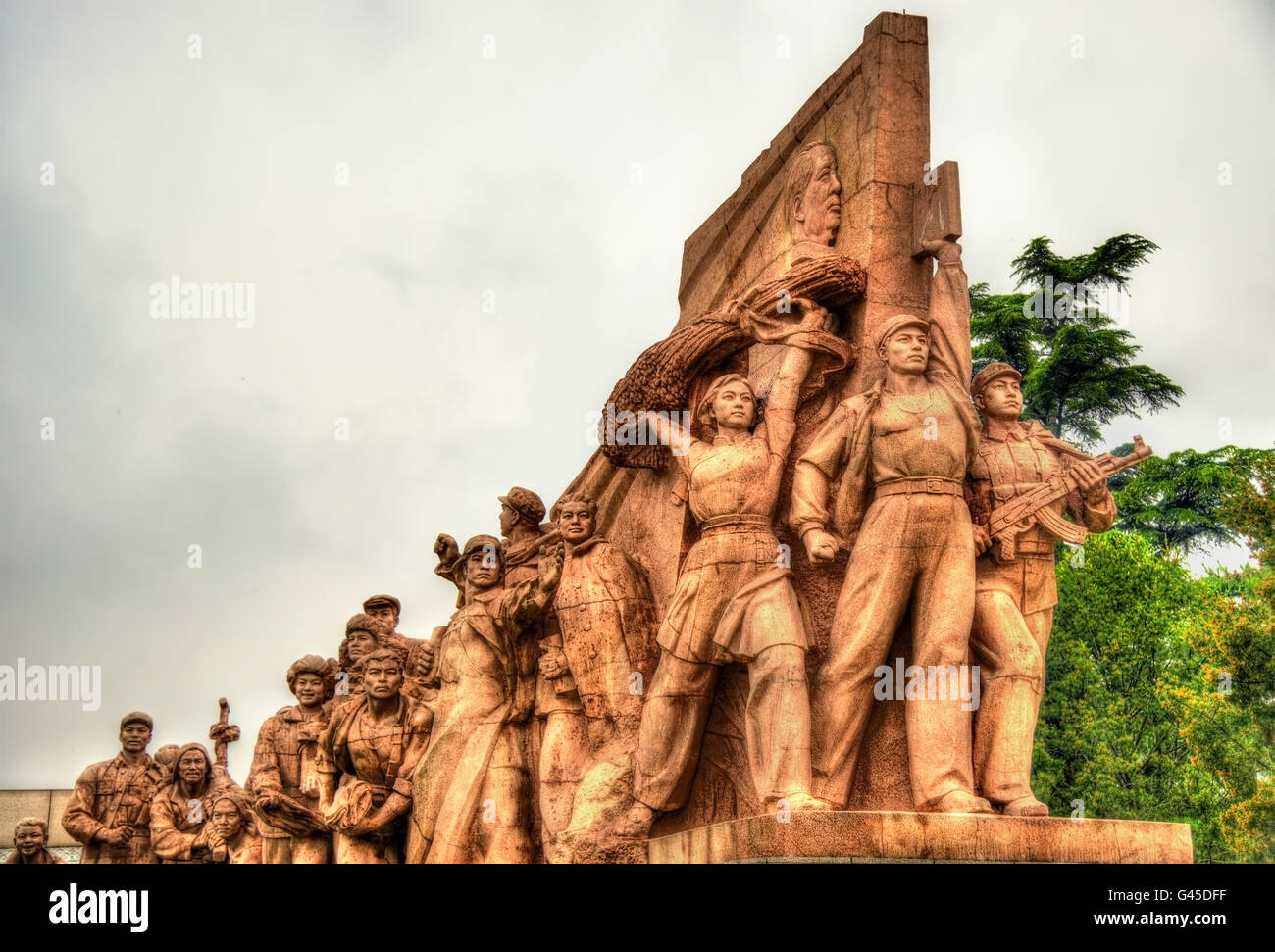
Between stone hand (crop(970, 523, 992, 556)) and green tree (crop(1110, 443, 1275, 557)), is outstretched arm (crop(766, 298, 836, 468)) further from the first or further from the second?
green tree (crop(1110, 443, 1275, 557))

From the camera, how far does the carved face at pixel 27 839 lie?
1680 cm

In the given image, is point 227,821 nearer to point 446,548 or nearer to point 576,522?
point 446,548

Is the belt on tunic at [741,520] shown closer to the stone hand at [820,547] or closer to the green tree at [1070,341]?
the stone hand at [820,547]

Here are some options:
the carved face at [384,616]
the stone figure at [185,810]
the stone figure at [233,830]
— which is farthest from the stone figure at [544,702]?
the stone figure at [185,810]

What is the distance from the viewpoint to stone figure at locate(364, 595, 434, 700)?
13.4m

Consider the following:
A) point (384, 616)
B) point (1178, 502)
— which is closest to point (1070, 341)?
point (1178, 502)

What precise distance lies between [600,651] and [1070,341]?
1761 centimetres

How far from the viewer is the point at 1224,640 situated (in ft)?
69.8

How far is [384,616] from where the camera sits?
15.0 metres

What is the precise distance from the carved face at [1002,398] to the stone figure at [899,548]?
0.38 metres

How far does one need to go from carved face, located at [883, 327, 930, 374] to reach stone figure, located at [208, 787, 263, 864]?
361 inches

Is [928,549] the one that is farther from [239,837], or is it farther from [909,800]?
[239,837]

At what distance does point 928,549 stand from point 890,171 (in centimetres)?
253
